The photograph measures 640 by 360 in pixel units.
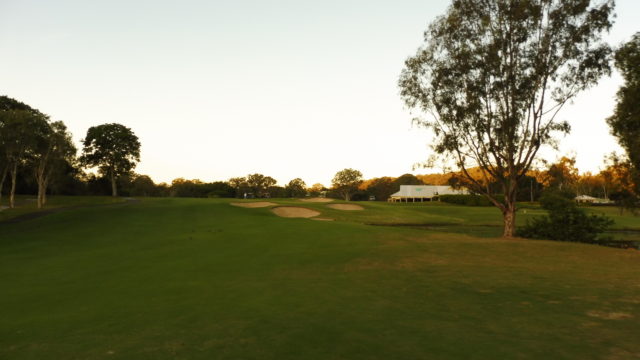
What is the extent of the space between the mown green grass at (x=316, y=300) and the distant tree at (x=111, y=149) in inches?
2490

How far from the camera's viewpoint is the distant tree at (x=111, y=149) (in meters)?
81.1

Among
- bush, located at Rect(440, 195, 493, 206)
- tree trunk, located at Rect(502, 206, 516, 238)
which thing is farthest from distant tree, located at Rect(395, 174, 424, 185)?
tree trunk, located at Rect(502, 206, 516, 238)

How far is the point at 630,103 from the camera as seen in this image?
88.6 feet

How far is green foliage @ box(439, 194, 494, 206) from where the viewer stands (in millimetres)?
79688

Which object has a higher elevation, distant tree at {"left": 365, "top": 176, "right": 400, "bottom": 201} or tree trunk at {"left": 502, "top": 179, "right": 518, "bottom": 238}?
distant tree at {"left": 365, "top": 176, "right": 400, "bottom": 201}

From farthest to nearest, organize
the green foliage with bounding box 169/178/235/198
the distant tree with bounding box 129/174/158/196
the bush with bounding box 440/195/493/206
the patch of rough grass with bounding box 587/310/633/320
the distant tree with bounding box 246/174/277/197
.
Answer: the distant tree with bounding box 246/174/277/197
the distant tree with bounding box 129/174/158/196
the green foliage with bounding box 169/178/235/198
the bush with bounding box 440/195/493/206
the patch of rough grass with bounding box 587/310/633/320

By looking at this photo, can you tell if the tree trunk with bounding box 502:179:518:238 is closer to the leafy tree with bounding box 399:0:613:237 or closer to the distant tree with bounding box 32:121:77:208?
the leafy tree with bounding box 399:0:613:237

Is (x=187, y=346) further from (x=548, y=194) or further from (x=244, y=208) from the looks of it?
(x=244, y=208)

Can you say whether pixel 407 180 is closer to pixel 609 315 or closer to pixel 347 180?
pixel 347 180

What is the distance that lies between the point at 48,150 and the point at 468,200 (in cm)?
7440

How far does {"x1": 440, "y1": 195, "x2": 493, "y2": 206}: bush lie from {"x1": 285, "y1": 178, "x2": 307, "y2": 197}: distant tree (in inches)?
2757

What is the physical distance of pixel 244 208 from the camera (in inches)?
1897

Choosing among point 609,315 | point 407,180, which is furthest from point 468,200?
point 407,180

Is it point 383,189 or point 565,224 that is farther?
point 383,189
